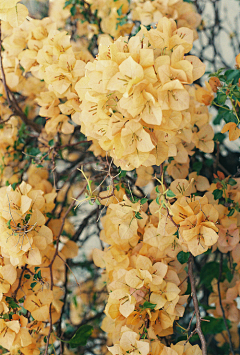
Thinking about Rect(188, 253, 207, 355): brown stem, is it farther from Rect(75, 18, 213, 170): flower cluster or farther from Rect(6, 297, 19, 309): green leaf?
Rect(6, 297, 19, 309): green leaf

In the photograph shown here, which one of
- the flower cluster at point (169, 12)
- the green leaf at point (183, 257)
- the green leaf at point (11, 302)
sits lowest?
the green leaf at point (11, 302)

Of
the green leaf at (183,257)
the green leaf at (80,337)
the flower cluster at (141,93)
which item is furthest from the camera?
the green leaf at (80,337)

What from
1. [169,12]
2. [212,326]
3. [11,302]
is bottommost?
[212,326]

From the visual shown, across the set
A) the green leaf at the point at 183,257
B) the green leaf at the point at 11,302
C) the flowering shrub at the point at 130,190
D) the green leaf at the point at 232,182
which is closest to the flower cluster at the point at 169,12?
the flowering shrub at the point at 130,190

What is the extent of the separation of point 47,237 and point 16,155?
12.5 inches

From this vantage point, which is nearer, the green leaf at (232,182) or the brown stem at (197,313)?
the brown stem at (197,313)

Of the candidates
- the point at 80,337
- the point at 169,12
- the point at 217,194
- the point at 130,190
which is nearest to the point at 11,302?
the point at 80,337

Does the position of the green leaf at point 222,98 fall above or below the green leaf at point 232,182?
above

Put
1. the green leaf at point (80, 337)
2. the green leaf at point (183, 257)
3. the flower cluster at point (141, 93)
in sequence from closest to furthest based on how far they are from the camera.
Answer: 1. the flower cluster at point (141, 93)
2. the green leaf at point (183, 257)
3. the green leaf at point (80, 337)

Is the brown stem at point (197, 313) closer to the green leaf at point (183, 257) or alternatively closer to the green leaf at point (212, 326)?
the green leaf at point (183, 257)

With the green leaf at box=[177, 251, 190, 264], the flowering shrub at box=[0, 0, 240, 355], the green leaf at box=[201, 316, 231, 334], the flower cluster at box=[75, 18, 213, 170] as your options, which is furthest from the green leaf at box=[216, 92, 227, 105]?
the green leaf at box=[201, 316, 231, 334]

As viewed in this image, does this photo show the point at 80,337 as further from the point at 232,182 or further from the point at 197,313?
the point at 232,182

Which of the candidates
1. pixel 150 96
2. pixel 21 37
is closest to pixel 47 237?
pixel 150 96

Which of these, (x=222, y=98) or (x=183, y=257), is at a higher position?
(x=222, y=98)
